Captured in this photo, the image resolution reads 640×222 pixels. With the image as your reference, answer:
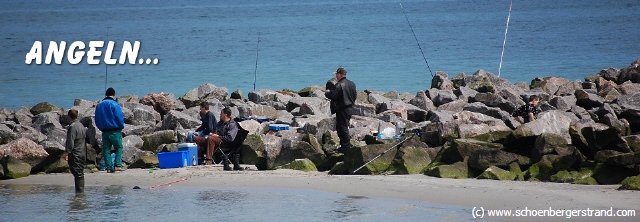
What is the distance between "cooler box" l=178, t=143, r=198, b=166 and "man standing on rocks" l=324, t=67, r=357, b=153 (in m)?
2.21

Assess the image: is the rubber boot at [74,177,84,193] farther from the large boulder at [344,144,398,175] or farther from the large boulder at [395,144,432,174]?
the large boulder at [395,144,432,174]

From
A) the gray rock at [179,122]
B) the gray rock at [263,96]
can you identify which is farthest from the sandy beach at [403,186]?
the gray rock at [263,96]

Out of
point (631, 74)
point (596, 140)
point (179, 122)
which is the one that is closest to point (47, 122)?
point (179, 122)

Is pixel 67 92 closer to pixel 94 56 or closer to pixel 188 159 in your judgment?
pixel 94 56

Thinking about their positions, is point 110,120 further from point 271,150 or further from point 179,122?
point 179,122

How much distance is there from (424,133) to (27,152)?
6.36m

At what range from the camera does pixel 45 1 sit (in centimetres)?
15050

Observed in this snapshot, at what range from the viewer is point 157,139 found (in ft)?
60.6

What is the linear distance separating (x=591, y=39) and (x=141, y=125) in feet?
134

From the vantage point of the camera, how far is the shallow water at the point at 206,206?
13070mm

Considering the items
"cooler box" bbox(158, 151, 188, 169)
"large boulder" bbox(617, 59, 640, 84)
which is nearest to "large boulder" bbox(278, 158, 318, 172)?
"cooler box" bbox(158, 151, 188, 169)

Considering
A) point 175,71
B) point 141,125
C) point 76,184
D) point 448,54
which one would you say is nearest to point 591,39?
point 448,54

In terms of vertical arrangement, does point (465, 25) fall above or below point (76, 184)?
above

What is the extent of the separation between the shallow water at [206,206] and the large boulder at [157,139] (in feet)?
7.97
